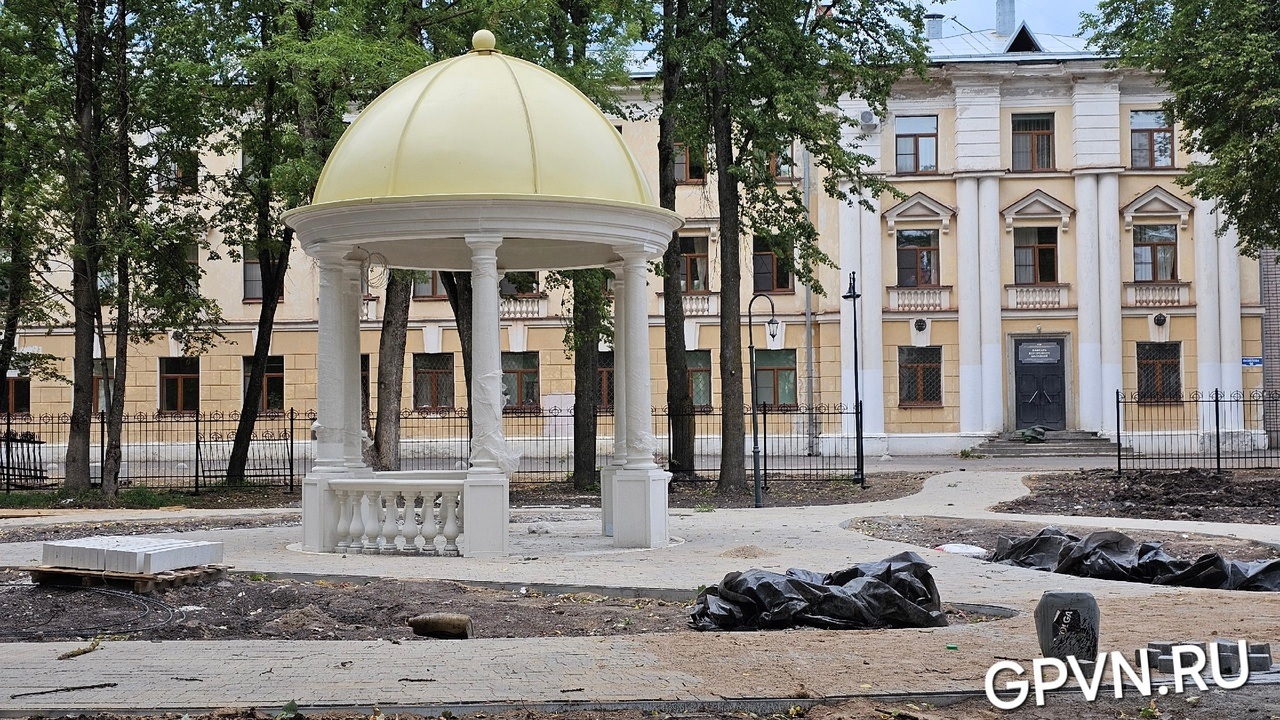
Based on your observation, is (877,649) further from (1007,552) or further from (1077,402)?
(1077,402)

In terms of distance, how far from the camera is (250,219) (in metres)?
29.5

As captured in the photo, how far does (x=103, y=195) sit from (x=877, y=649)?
2173 cm

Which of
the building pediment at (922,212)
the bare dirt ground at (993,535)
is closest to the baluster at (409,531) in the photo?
the bare dirt ground at (993,535)

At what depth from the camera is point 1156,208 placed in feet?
138

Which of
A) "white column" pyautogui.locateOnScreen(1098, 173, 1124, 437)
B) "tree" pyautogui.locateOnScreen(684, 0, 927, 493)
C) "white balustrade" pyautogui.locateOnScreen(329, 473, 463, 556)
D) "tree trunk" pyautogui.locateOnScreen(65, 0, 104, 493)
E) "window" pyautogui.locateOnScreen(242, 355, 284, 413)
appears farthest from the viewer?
"window" pyautogui.locateOnScreen(242, 355, 284, 413)

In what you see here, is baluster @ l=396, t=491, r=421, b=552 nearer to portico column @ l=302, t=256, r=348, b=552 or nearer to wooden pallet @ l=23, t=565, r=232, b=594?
portico column @ l=302, t=256, r=348, b=552

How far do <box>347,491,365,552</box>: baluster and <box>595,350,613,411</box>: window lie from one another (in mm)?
26624

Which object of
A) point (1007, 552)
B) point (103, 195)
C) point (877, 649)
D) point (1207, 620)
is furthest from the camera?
point (103, 195)

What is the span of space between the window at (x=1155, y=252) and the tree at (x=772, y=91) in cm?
1779

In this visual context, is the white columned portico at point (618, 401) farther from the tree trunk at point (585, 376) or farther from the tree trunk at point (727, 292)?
the tree trunk at point (585, 376)

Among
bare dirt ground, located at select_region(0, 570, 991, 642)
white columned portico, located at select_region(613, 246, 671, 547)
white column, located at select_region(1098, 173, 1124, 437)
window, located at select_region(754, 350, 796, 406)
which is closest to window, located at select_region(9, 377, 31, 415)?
window, located at select_region(754, 350, 796, 406)

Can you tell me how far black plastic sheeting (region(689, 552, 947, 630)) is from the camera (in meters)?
9.95

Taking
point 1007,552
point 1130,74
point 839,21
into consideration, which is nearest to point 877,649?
point 1007,552

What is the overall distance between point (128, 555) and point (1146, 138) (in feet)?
122
